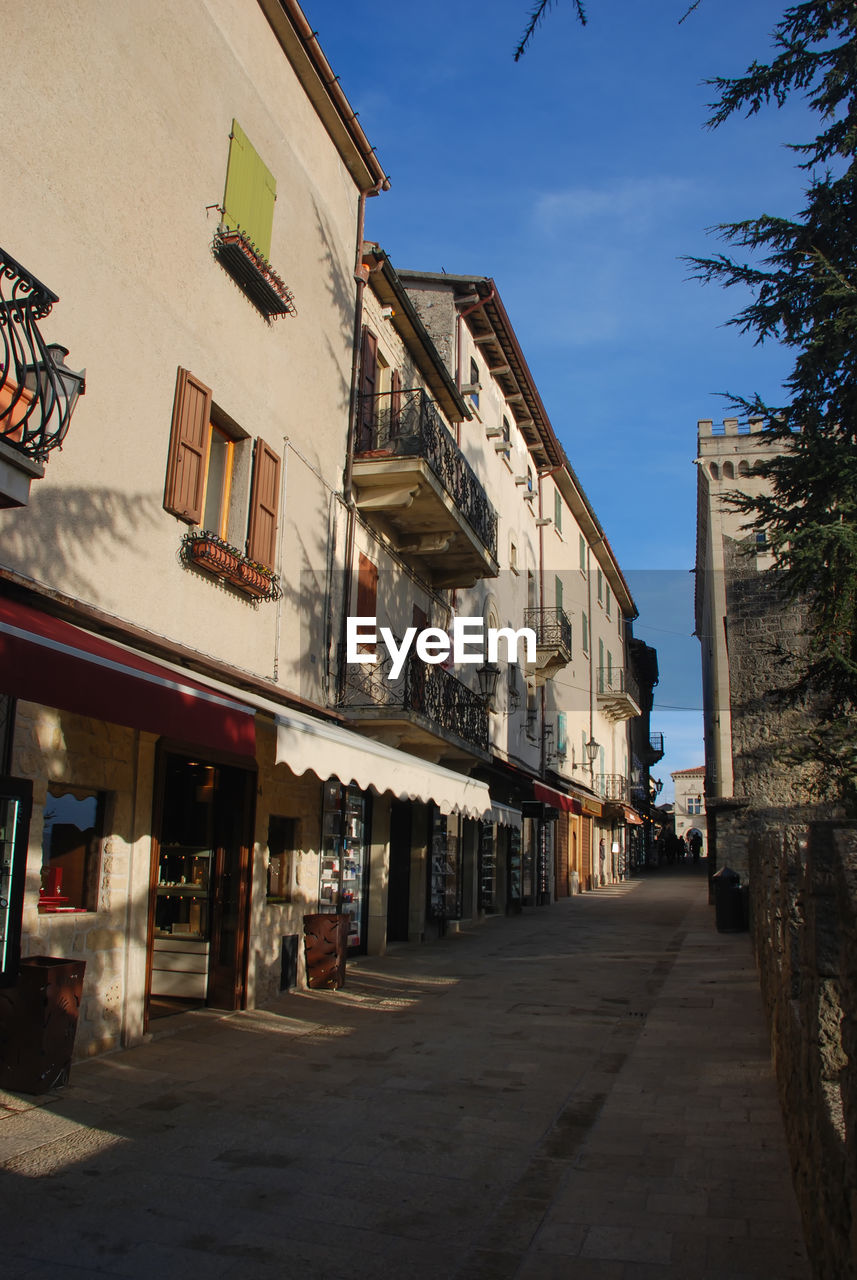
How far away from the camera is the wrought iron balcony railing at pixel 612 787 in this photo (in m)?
38.2

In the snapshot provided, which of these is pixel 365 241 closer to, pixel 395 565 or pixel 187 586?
pixel 395 565

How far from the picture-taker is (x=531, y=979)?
12.5 m

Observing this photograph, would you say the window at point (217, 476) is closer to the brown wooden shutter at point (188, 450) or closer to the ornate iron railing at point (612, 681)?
the brown wooden shutter at point (188, 450)

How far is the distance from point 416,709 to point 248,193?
284 inches

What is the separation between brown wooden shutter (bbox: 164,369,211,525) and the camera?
352 inches

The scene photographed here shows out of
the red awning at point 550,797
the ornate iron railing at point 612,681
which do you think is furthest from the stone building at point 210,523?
the ornate iron railing at point 612,681

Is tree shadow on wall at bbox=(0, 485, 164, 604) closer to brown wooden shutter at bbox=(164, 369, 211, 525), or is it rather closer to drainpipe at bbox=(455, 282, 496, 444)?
brown wooden shutter at bbox=(164, 369, 211, 525)

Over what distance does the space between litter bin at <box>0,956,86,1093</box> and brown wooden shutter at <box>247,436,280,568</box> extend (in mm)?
5288

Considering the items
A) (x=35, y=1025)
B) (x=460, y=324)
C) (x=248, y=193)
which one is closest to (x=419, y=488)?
(x=248, y=193)

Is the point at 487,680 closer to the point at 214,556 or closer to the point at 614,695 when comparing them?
the point at 214,556

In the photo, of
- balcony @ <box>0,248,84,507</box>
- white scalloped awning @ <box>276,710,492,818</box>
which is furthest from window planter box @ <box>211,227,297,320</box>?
white scalloped awning @ <box>276,710,492,818</box>

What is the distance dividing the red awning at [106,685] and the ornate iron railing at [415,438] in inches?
299

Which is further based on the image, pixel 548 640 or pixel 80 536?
pixel 548 640

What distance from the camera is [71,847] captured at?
759cm
